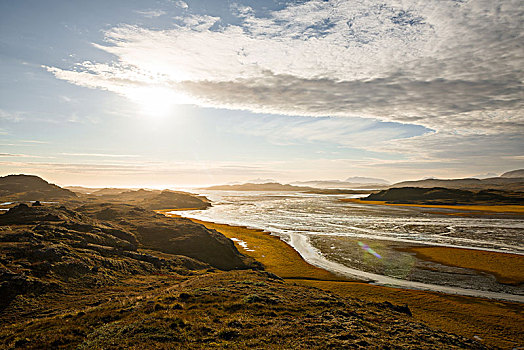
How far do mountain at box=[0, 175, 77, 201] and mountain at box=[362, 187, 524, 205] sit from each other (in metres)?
195

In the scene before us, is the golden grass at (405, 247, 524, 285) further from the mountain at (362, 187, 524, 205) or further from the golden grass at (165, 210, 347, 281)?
the mountain at (362, 187, 524, 205)

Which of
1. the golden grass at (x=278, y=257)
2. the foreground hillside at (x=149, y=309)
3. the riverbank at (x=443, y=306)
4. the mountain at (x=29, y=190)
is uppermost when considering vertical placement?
the mountain at (x=29, y=190)

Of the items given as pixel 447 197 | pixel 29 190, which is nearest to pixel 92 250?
pixel 447 197

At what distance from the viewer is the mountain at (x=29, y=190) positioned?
14375 centimetres

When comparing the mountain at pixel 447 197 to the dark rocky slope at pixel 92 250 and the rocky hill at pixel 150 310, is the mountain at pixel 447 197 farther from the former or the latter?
the rocky hill at pixel 150 310

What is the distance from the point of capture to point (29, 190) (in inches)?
6275

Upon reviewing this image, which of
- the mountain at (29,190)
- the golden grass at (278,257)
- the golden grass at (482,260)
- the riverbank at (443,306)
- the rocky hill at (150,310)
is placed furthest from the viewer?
the mountain at (29,190)

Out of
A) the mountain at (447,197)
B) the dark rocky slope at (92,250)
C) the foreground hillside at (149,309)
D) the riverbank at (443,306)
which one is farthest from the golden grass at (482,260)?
the mountain at (447,197)

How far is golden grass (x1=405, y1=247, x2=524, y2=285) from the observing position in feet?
117

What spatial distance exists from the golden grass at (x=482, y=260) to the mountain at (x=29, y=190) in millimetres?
168143

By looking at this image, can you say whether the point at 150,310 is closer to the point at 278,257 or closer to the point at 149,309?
the point at 149,309

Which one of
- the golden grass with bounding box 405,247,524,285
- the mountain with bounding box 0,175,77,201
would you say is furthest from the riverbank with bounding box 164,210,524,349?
the mountain with bounding box 0,175,77,201

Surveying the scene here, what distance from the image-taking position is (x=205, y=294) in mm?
20359

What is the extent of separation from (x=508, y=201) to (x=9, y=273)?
184 m
